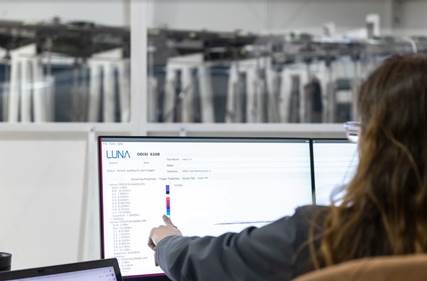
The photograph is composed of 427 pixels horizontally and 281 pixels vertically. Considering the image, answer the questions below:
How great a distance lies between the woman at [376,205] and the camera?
78 centimetres

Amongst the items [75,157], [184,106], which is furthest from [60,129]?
[184,106]

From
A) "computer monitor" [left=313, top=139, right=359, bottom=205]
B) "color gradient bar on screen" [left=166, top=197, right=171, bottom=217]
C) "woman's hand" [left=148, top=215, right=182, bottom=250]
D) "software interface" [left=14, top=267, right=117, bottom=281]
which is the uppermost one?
"computer monitor" [left=313, top=139, right=359, bottom=205]

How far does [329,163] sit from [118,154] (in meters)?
0.56

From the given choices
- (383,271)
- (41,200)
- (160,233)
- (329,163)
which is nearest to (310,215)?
(383,271)

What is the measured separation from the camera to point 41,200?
1.46 metres

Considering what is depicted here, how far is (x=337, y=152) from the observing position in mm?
1521

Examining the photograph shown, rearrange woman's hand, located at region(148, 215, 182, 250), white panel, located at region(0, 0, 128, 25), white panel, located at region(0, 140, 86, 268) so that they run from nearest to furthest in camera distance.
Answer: woman's hand, located at region(148, 215, 182, 250), white panel, located at region(0, 140, 86, 268), white panel, located at region(0, 0, 128, 25)

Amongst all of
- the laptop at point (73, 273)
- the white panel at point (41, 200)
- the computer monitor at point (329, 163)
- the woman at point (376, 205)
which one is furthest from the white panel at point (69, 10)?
the woman at point (376, 205)

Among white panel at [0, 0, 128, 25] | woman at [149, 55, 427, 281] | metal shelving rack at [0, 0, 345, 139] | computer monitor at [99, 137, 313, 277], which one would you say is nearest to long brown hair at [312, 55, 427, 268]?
woman at [149, 55, 427, 281]

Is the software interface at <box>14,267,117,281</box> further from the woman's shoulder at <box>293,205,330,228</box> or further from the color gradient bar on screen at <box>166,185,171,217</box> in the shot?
the woman's shoulder at <box>293,205,330,228</box>

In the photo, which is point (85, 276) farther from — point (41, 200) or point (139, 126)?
point (139, 126)

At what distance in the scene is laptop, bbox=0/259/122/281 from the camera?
41.3 inches

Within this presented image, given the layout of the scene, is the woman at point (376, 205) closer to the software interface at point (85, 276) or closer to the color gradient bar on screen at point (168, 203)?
the software interface at point (85, 276)

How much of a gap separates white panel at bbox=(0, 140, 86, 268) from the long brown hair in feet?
2.77
